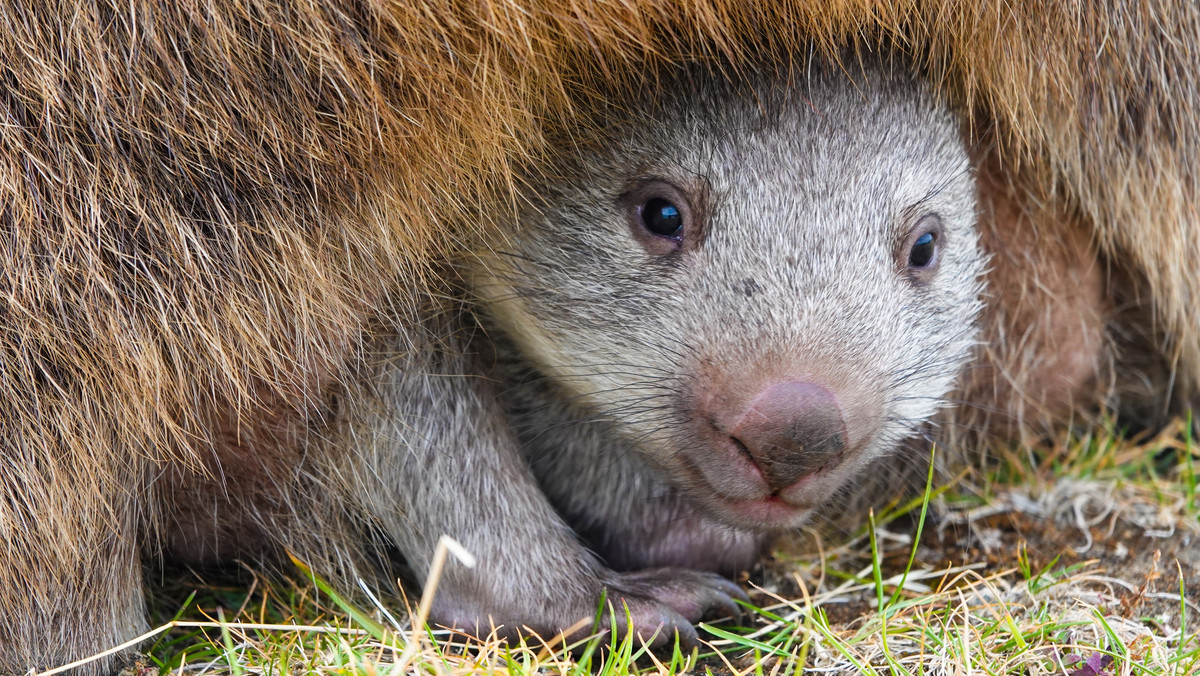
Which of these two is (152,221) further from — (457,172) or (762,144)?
(762,144)

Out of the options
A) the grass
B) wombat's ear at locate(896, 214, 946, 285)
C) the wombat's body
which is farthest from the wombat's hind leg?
wombat's ear at locate(896, 214, 946, 285)

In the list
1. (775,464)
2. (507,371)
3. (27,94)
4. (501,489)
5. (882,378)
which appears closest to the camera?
(27,94)

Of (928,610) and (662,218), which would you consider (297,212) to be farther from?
(928,610)

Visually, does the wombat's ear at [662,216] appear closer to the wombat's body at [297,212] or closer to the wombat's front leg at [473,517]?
the wombat's body at [297,212]

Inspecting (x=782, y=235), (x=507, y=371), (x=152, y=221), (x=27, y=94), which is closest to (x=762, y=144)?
(x=782, y=235)

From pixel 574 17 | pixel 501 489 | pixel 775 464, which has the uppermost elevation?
pixel 574 17

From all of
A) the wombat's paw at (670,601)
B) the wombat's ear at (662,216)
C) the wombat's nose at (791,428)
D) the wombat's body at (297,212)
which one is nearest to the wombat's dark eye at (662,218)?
the wombat's ear at (662,216)
